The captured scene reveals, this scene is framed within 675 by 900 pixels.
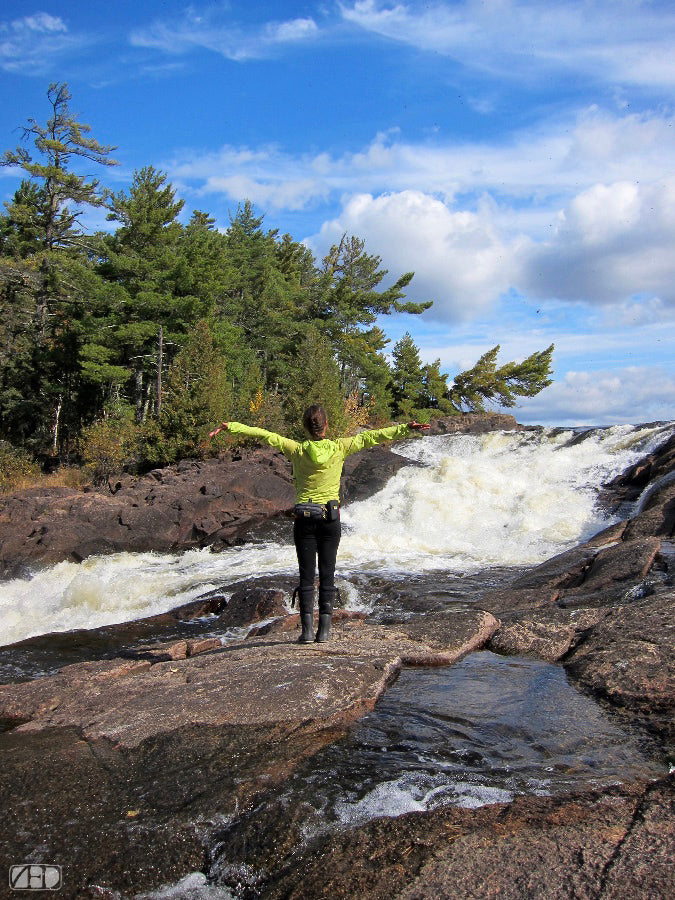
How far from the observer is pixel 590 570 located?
10.2m

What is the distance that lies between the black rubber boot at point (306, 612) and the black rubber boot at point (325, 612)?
88 mm

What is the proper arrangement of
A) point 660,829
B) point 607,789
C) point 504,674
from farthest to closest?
1. point 504,674
2. point 607,789
3. point 660,829

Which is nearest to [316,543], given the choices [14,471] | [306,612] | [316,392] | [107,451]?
[306,612]

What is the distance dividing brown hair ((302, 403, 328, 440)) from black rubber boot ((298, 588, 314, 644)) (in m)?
1.49

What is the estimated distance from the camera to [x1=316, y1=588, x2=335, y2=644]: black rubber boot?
20.4 feet

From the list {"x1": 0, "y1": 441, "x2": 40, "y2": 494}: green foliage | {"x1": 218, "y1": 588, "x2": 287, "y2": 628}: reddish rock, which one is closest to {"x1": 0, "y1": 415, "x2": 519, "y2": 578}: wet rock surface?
{"x1": 0, "y1": 441, "x2": 40, "y2": 494}: green foliage

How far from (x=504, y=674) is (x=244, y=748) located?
270cm

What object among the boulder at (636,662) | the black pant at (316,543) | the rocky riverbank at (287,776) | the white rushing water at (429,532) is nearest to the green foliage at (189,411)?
the white rushing water at (429,532)

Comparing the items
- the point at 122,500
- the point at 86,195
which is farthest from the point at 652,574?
the point at 86,195

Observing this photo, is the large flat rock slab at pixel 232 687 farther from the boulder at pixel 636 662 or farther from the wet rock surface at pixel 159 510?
the wet rock surface at pixel 159 510

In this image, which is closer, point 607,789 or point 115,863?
point 115,863

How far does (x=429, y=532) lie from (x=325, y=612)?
14.2 meters

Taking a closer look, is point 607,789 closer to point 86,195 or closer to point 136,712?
point 136,712

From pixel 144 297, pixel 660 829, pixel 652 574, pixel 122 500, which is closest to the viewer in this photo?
pixel 660 829
